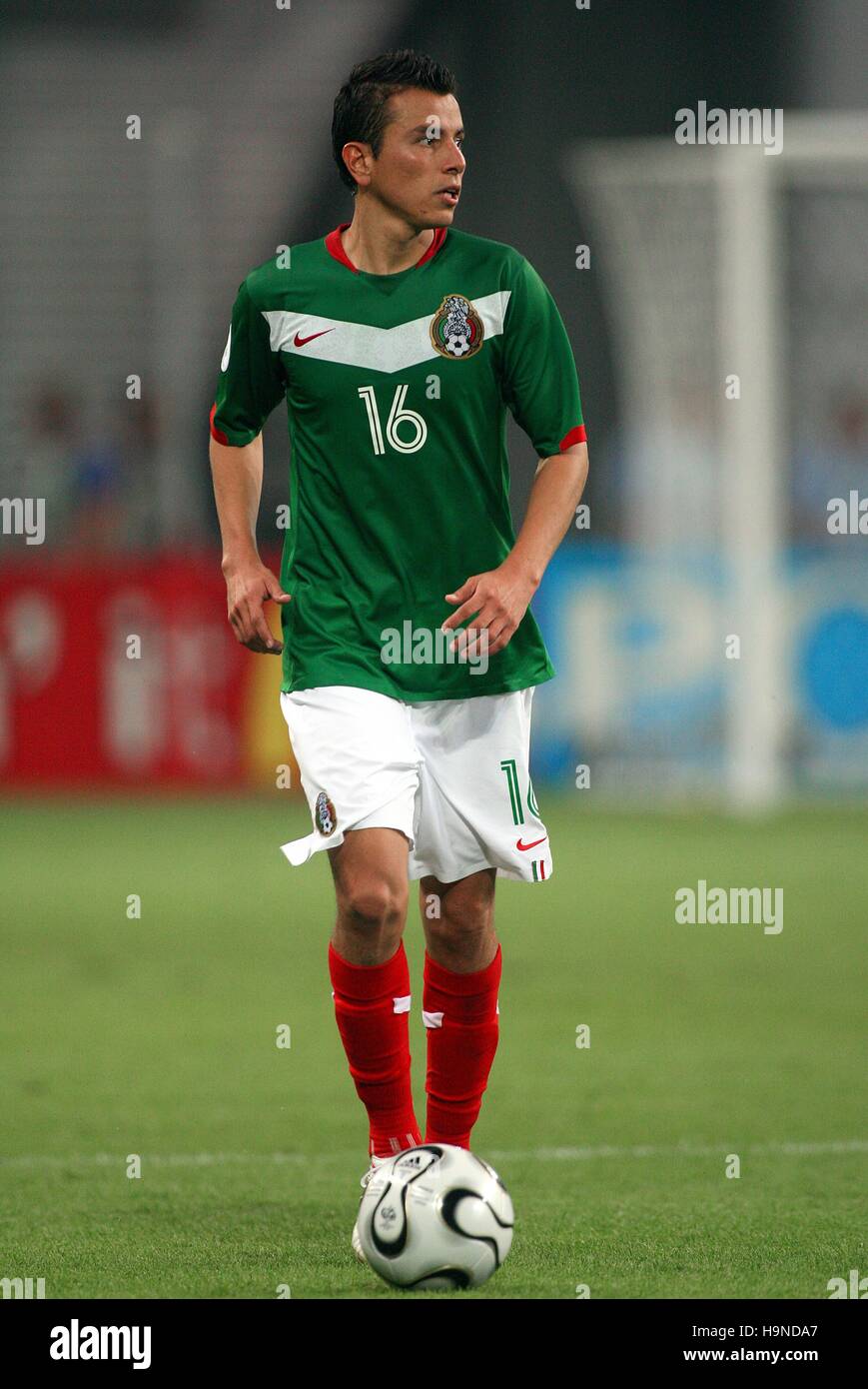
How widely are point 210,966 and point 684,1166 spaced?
11.1 ft

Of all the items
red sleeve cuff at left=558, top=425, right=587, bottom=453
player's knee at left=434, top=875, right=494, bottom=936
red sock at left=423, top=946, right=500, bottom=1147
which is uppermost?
red sleeve cuff at left=558, top=425, right=587, bottom=453

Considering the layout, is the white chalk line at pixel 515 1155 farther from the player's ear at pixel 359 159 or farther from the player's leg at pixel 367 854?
the player's ear at pixel 359 159

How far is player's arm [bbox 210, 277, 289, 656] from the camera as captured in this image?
4152 millimetres

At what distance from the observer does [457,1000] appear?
434 cm

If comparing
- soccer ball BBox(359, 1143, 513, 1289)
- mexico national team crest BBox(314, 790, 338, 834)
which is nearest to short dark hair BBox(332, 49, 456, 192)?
mexico national team crest BBox(314, 790, 338, 834)

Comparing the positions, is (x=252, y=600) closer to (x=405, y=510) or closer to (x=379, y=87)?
(x=405, y=510)

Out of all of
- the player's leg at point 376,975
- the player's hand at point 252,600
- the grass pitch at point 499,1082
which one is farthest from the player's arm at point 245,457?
the grass pitch at point 499,1082

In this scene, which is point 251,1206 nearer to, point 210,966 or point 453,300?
point 453,300

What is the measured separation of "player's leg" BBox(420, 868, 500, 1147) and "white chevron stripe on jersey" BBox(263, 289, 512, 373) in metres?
0.98

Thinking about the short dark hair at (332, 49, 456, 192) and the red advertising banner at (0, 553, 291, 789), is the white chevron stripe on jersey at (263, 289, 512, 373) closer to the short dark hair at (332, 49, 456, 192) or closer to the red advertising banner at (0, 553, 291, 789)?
the short dark hair at (332, 49, 456, 192)

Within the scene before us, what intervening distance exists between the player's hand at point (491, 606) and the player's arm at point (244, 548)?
345 millimetres

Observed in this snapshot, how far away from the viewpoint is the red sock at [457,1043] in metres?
4.34

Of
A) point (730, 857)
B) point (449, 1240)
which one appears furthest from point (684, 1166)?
point (730, 857)

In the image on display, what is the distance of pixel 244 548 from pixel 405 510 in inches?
12.9
